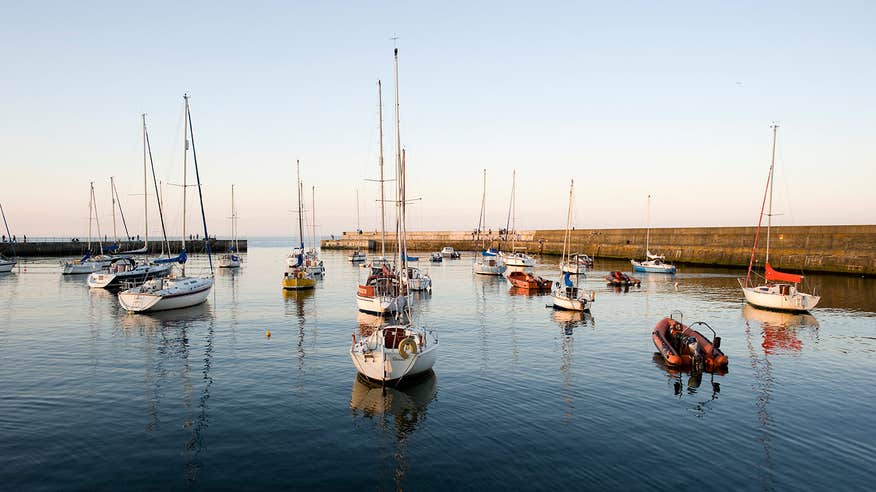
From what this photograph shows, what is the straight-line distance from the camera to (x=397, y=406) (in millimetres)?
17953

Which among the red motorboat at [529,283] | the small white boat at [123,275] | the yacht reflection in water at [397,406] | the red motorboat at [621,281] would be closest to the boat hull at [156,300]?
the small white boat at [123,275]

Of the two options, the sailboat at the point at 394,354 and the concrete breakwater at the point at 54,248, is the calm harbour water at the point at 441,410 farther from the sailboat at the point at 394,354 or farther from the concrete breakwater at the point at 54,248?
the concrete breakwater at the point at 54,248

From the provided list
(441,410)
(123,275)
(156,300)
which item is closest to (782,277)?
(441,410)

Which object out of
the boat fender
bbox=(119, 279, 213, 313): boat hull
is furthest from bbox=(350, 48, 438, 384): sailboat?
bbox=(119, 279, 213, 313): boat hull

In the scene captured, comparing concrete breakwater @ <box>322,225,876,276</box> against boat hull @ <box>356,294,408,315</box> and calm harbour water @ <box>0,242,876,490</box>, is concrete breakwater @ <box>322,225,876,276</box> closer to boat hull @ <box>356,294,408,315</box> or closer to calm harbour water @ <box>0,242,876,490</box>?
calm harbour water @ <box>0,242,876,490</box>

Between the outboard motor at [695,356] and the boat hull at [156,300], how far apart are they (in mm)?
33998

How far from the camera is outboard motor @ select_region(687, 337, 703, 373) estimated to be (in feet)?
73.1

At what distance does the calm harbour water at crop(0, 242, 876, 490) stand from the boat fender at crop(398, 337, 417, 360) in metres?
1.42

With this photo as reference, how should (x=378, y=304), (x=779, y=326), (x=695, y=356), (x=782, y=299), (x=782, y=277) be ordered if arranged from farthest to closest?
(x=782, y=277) → (x=782, y=299) → (x=378, y=304) → (x=779, y=326) → (x=695, y=356)

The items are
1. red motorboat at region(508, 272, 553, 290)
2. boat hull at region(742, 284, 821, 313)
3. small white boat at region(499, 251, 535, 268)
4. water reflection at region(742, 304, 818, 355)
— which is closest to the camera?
water reflection at region(742, 304, 818, 355)

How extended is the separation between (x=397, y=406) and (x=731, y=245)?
248ft

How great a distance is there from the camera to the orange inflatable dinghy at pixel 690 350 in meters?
22.5

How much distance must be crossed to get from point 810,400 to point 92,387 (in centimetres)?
2633

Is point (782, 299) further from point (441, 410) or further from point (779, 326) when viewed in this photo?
point (441, 410)
